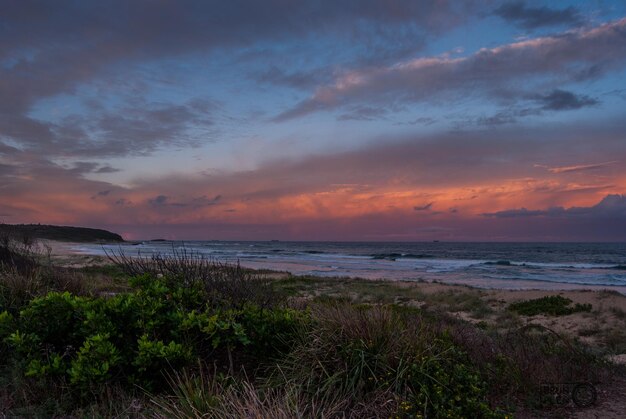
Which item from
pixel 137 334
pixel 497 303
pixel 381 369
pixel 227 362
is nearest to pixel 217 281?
pixel 227 362

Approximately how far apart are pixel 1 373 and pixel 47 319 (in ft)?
3.90

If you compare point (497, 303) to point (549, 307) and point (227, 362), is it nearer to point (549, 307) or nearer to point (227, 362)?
point (549, 307)

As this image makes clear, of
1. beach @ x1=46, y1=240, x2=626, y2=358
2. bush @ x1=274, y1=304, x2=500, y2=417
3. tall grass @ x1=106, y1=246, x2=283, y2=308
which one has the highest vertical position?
tall grass @ x1=106, y1=246, x2=283, y2=308

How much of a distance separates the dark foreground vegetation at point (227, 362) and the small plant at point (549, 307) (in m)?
13.0

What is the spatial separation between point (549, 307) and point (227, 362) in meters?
17.3

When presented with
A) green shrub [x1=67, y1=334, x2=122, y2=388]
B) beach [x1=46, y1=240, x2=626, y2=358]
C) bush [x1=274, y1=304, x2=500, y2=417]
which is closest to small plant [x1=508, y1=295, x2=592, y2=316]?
beach [x1=46, y1=240, x2=626, y2=358]

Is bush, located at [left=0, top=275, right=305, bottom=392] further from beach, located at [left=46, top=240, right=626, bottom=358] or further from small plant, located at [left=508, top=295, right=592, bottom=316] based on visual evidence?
small plant, located at [left=508, top=295, right=592, bottom=316]

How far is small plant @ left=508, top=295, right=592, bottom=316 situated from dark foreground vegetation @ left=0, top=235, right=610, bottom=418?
1303cm

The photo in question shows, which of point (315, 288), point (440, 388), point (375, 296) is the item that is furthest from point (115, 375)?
point (315, 288)

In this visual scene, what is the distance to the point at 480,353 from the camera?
7.14 meters

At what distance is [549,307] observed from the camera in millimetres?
19594

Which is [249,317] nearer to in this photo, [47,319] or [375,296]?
[47,319]

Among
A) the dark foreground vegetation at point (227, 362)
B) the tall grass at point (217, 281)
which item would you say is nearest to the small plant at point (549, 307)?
the dark foreground vegetation at point (227, 362)

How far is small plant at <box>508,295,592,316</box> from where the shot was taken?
18977 mm
